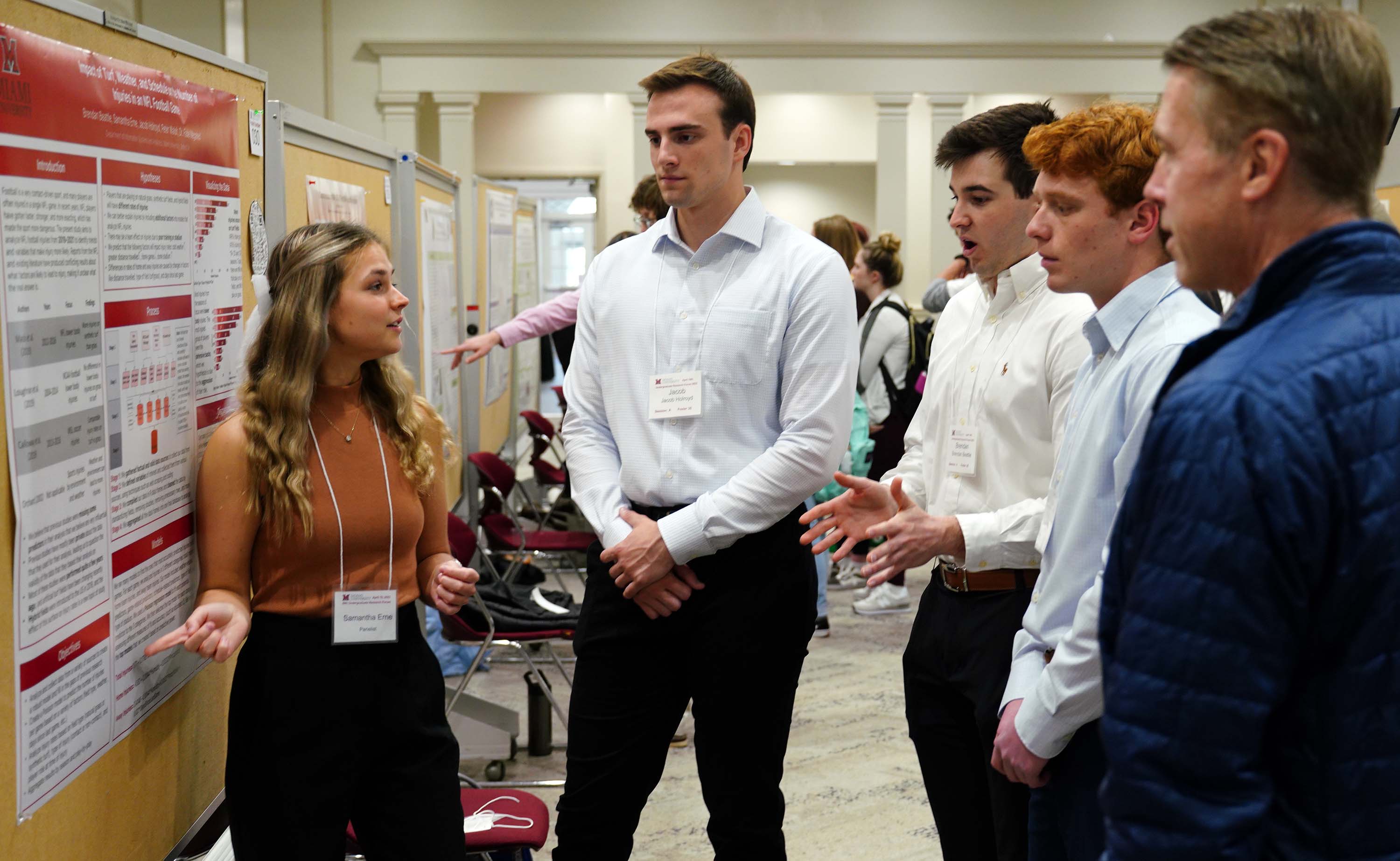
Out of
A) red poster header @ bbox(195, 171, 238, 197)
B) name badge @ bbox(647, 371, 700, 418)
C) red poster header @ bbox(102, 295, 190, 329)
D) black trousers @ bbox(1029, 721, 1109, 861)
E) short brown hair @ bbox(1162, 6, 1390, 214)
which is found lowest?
black trousers @ bbox(1029, 721, 1109, 861)

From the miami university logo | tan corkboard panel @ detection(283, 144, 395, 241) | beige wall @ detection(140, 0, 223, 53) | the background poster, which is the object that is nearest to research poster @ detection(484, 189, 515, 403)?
tan corkboard panel @ detection(283, 144, 395, 241)

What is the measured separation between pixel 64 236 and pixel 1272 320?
4.52 feet

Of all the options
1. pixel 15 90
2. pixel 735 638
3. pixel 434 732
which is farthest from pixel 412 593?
pixel 15 90

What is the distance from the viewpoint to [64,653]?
5.00 ft

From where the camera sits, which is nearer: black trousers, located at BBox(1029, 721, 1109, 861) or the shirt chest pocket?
black trousers, located at BBox(1029, 721, 1109, 861)

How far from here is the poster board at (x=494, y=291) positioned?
19.4 ft

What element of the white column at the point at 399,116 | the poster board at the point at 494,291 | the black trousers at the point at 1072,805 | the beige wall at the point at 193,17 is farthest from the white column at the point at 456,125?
the black trousers at the point at 1072,805

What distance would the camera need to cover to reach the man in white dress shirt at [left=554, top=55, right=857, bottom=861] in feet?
7.11

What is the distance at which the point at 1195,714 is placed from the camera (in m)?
0.88

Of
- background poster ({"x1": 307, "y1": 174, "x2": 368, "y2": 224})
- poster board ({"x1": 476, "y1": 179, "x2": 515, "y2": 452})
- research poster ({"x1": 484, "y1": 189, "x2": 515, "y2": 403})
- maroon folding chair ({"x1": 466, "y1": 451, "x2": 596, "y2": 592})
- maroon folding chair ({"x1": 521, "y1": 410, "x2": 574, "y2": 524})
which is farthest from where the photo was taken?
maroon folding chair ({"x1": 521, "y1": 410, "x2": 574, "y2": 524})

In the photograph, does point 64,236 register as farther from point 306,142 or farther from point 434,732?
point 306,142

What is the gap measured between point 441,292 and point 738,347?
262cm

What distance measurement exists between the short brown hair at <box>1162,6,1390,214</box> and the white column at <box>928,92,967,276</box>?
10.4 m

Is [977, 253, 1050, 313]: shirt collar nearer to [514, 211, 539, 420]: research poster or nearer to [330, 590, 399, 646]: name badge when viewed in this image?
[330, 590, 399, 646]: name badge
